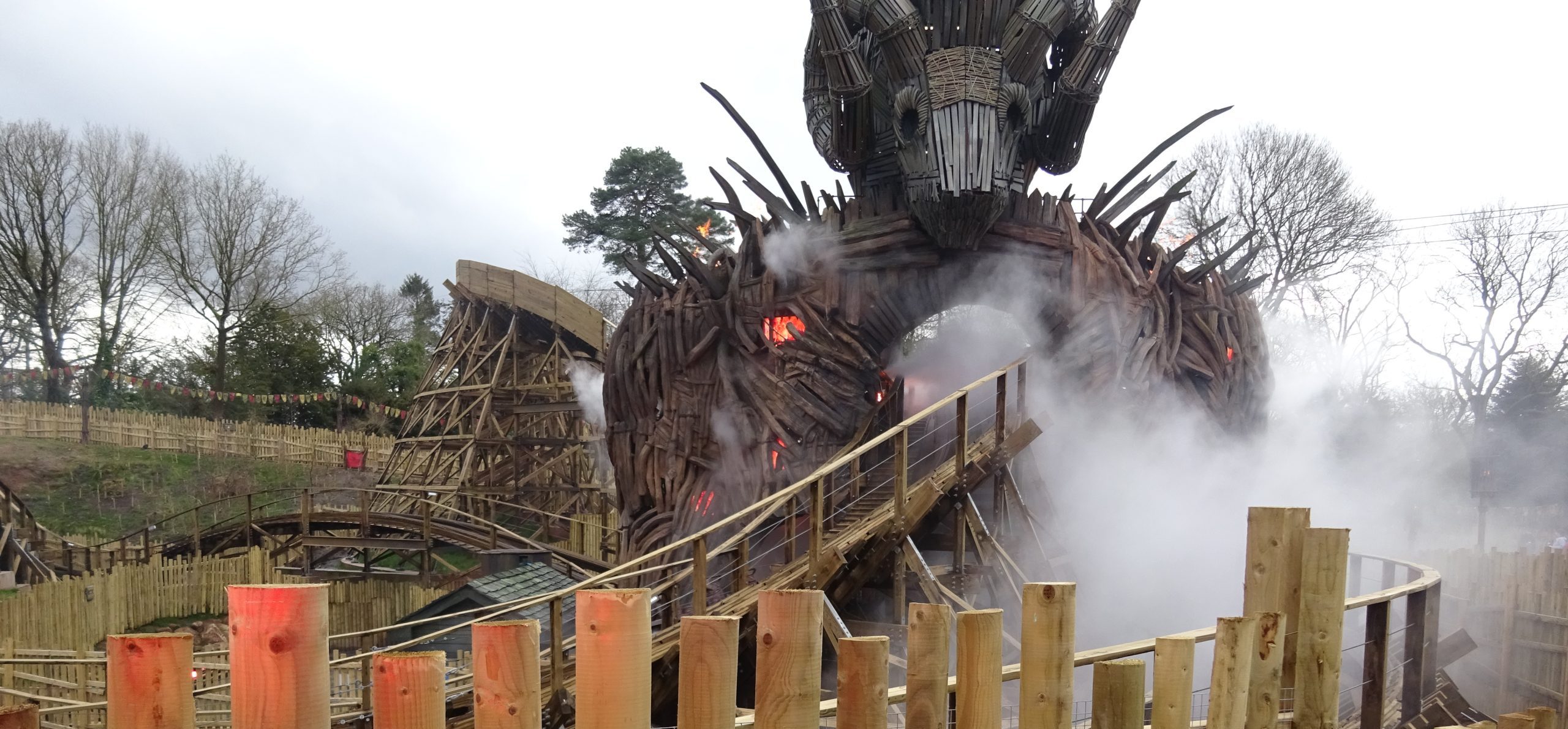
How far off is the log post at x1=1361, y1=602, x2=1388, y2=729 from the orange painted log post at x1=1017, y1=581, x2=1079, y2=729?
280cm

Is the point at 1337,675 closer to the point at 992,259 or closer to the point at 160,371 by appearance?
the point at 992,259

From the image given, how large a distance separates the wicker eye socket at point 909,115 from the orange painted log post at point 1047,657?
8038 mm

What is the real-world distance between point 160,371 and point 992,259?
117 feet

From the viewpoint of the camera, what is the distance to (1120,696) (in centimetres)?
309

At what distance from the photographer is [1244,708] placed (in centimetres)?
353

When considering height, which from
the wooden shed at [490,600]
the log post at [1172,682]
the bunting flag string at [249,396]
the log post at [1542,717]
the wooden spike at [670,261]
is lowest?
the wooden shed at [490,600]

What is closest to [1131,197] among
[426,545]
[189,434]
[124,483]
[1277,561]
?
[1277,561]

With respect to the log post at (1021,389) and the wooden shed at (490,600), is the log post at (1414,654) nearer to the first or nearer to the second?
the log post at (1021,389)

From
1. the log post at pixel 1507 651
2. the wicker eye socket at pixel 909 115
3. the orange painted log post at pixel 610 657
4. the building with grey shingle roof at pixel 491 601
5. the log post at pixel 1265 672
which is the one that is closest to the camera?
the orange painted log post at pixel 610 657

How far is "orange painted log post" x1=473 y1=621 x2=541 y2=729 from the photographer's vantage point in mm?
2395

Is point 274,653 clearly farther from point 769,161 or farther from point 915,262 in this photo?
point 769,161

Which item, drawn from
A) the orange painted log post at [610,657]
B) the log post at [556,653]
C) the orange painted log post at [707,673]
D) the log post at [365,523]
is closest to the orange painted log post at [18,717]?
the orange painted log post at [610,657]

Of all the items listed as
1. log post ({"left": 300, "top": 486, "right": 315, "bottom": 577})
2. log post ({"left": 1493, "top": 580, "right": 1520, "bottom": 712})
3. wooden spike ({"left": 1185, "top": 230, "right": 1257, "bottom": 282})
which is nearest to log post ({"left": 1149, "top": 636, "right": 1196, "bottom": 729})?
wooden spike ({"left": 1185, "top": 230, "right": 1257, "bottom": 282})

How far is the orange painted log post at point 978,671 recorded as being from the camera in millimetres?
2953
